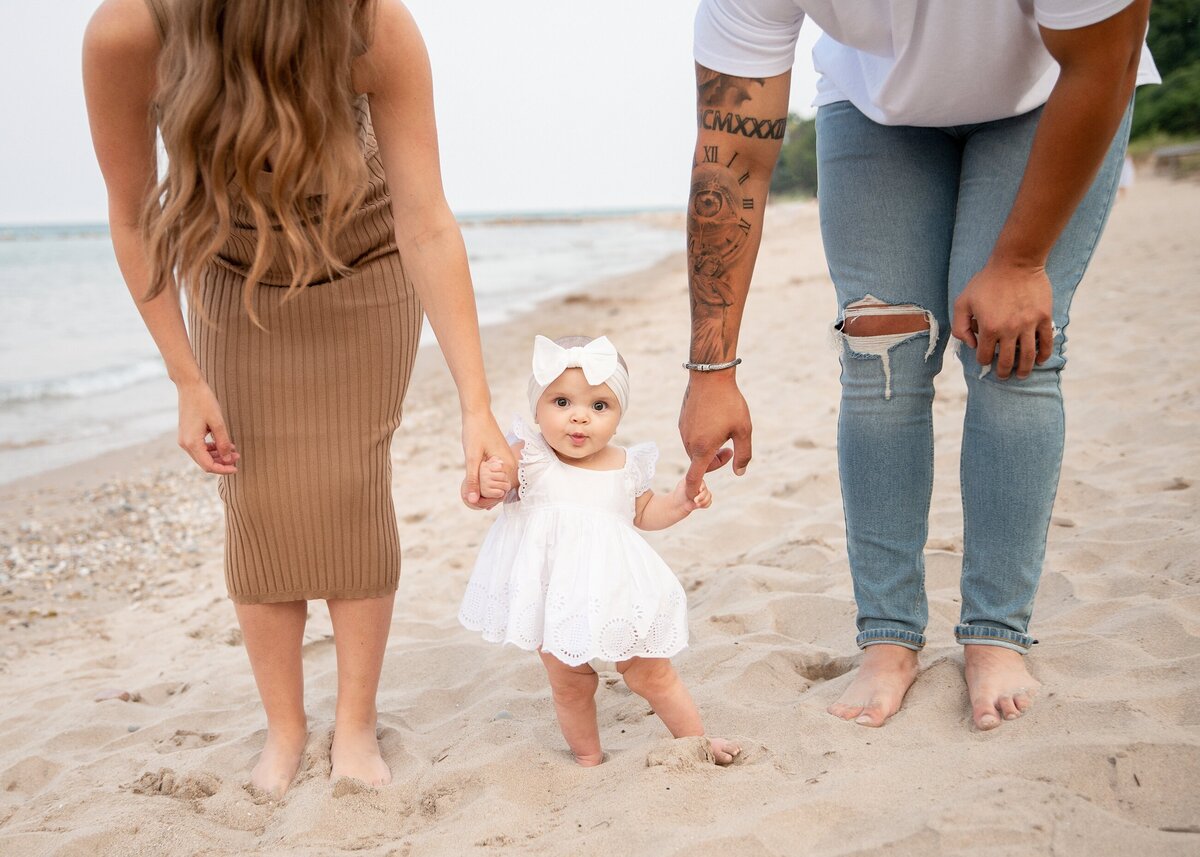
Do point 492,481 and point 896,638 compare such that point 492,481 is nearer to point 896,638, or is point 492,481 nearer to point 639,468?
point 639,468

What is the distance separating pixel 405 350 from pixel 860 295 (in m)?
0.99

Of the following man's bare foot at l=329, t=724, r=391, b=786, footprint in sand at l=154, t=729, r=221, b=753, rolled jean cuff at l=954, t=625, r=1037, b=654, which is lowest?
footprint in sand at l=154, t=729, r=221, b=753

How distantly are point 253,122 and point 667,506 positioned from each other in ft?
3.48

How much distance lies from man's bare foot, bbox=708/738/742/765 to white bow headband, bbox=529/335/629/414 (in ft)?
2.28

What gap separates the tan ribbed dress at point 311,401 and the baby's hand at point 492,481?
0.36 meters

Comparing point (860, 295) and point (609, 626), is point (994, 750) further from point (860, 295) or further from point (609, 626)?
point (860, 295)

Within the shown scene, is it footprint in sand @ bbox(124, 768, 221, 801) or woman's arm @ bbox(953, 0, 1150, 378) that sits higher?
woman's arm @ bbox(953, 0, 1150, 378)

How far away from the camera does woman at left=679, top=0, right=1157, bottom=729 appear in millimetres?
1779

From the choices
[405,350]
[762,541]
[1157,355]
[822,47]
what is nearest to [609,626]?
[405,350]

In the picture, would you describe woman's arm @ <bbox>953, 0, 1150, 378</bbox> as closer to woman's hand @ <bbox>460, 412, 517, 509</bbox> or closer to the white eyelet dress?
the white eyelet dress

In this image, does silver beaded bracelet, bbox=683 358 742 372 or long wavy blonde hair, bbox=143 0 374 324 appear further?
silver beaded bracelet, bbox=683 358 742 372

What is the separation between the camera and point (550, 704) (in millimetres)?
2383

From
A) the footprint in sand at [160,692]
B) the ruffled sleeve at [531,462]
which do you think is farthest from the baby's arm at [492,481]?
the footprint in sand at [160,692]

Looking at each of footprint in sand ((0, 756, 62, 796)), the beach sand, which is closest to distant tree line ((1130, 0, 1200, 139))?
the beach sand
